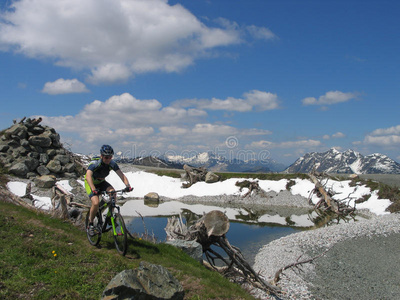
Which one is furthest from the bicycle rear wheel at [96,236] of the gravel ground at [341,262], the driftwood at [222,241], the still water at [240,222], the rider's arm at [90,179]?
the still water at [240,222]

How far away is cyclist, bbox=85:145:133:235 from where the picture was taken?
29.2ft

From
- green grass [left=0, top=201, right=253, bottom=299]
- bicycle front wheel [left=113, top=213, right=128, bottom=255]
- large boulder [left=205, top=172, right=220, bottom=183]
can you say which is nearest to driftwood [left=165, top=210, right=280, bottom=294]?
green grass [left=0, top=201, right=253, bottom=299]

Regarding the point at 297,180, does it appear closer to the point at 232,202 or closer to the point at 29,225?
the point at 232,202

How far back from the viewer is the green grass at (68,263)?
6699 mm

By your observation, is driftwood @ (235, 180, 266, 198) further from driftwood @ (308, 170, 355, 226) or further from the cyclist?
the cyclist

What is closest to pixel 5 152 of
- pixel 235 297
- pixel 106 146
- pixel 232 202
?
pixel 232 202

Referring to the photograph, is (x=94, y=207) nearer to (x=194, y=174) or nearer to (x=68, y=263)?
(x=68, y=263)

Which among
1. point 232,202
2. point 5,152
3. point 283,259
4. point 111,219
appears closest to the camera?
point 111,219

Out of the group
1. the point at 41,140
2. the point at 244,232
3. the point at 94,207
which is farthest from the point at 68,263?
the point at 41,140

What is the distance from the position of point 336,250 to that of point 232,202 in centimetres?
2512

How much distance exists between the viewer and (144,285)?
611 centimetres

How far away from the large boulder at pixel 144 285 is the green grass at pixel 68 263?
1.05 metres

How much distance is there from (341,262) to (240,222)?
15030 mm

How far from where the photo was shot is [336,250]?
1867 cm
